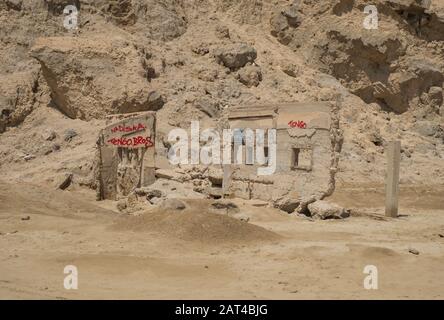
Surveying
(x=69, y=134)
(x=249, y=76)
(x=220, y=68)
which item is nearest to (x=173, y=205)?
(x=69, y=134)

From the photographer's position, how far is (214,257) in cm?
850

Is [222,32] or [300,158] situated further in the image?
[222,32]

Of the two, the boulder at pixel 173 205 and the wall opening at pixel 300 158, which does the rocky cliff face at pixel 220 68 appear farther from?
the boulder at pixel 173 205

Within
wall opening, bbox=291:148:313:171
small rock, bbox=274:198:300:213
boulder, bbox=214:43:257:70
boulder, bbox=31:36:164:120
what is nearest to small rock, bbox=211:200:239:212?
small rock, bbox=274:198:300:213

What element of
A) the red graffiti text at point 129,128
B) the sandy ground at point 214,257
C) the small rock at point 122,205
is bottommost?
the sandy ground at point 214,257

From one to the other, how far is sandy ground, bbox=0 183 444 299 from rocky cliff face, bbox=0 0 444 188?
814 centimetres

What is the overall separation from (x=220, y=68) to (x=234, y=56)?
2.86ft

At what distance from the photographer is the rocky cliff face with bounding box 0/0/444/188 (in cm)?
2214

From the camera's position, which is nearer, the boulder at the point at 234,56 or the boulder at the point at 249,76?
the boulder at the point at 249,76

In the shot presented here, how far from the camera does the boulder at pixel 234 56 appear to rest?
993 inches

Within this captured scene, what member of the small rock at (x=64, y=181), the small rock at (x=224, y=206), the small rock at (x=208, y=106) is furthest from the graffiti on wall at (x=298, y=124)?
the small rock at (x=208, y=106)

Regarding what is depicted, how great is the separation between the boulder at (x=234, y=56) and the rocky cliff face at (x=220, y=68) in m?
0.05

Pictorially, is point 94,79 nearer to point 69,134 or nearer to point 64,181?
point 69,134

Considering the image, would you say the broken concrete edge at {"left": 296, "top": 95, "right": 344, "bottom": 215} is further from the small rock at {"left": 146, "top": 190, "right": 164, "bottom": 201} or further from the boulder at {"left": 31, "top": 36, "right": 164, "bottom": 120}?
the boulder at {"left": 31, "top": 36, "right": 164, "bottom": 120}
